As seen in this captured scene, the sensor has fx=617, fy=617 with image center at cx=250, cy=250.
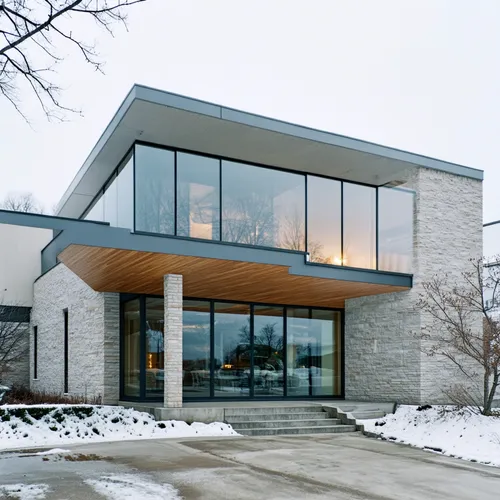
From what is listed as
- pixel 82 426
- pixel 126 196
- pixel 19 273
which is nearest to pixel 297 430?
pixel 82 426

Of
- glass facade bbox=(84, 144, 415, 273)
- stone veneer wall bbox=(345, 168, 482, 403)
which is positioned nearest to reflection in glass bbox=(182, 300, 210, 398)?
A: glass facade bbox=(84, 144, 415, 273)

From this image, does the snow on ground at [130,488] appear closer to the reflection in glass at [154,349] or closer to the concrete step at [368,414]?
the reflection in glass at [154,349]

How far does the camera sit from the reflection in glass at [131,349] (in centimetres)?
1578

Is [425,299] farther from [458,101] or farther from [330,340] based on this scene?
[458,101]

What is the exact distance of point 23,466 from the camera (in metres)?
9.10

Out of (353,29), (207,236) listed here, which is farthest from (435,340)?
(353,29)

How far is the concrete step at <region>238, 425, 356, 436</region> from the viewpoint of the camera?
13.3 m

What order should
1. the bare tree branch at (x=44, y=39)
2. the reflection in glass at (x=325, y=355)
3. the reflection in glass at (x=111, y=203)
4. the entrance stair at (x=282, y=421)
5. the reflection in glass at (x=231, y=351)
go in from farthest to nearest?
the reflection in glass at (x=325, y=355) < the reflection in glass at (x=231, y=351) < the reflection in glass at (x=111, y=203) < the entrance stair at (x=282, y=421) < the bare tree branch at (x=44, y=39)

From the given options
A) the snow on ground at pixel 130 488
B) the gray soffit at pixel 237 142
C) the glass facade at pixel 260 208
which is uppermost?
the gray soffit at pixel 237 142

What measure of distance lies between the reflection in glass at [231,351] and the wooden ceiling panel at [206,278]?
1.58ft

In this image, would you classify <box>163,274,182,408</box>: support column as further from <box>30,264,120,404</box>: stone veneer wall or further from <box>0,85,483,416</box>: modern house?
<box>30,264,120,404</box>: stone veneer wall

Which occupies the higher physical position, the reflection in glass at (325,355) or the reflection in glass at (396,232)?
the reflection in glass at (396,232)

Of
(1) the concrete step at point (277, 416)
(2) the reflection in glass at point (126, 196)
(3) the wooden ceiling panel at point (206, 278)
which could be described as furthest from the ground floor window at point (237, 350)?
(2) the reflection in glass at point (126, 196)

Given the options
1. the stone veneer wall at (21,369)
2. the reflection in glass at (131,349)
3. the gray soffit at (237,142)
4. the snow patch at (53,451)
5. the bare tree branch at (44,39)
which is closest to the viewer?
the bare tree branch at (44,39)
